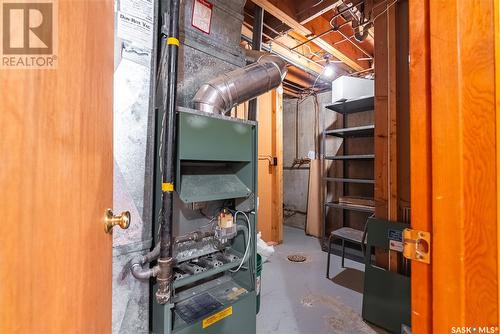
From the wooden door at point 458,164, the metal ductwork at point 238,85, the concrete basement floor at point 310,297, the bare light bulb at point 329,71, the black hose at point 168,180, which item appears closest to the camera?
the wooden door at point 458,164

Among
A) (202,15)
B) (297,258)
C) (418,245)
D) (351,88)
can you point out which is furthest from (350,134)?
(418,245)

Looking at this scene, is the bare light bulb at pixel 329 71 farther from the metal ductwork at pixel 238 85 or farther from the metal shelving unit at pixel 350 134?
the metal ductwork at pixel 238 85

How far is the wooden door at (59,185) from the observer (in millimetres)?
307

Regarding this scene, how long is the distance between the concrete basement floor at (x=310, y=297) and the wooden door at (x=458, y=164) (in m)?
1.36

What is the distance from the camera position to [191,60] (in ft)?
4.67

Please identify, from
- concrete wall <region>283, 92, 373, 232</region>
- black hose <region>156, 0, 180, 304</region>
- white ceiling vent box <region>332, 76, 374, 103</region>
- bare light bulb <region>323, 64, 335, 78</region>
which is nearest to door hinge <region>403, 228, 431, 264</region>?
black hose <region>156, 0, 180, 304</region>

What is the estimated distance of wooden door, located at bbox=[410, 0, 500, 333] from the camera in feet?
1.46

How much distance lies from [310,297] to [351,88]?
236cm

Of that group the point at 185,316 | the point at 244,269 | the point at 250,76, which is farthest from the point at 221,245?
the point at 250,76

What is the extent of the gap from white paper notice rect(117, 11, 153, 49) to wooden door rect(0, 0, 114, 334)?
1.83 ft

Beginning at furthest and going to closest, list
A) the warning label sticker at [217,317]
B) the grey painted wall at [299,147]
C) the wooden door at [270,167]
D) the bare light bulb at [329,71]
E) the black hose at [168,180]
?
the grey painted wall at [299,147]
the wooden door at [270,167]
the bare light bulb at [329,71]
the warning label sticker at [217,317]
the black hose at [168,180]

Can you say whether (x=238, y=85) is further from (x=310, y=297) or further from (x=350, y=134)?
Result: (x=350, y=134)

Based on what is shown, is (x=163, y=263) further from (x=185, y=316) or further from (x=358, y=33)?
(x=358, y=33)

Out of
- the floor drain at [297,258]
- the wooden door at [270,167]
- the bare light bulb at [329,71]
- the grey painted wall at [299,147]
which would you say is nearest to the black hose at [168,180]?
the floor drain at [297,258]
